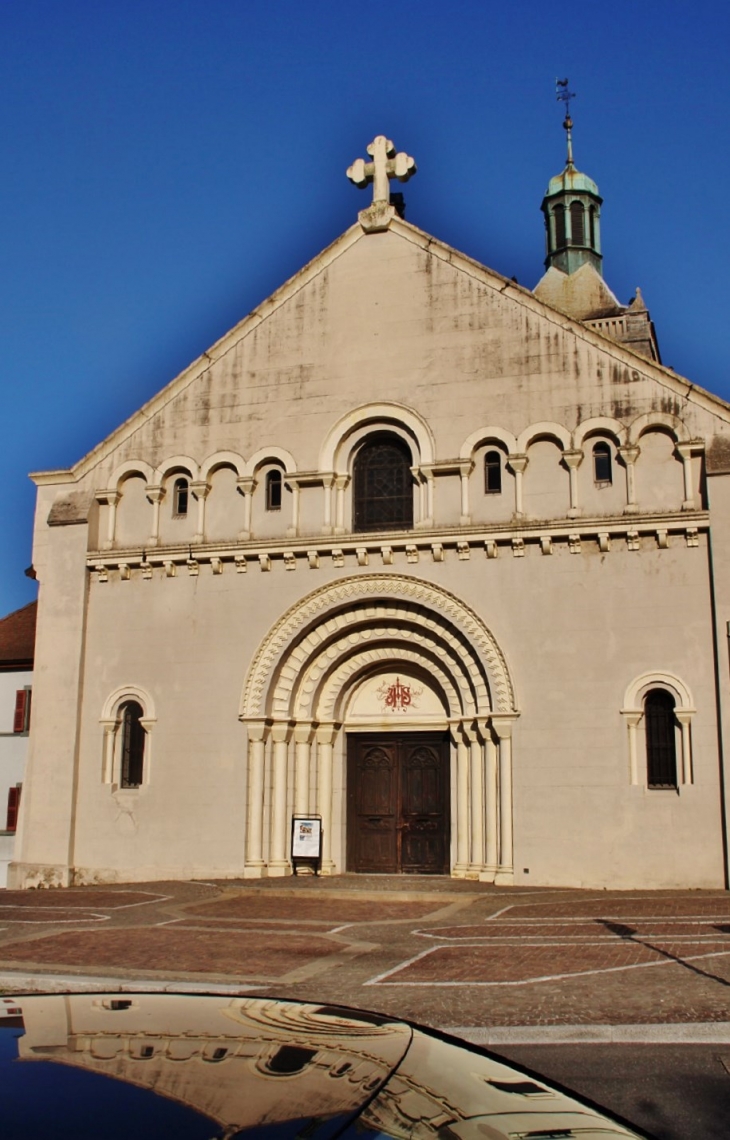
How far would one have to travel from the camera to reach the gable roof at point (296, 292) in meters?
22.6

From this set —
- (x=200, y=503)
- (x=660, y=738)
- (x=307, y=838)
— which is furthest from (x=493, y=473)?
(x=307, y=838)

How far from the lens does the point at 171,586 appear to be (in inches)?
960

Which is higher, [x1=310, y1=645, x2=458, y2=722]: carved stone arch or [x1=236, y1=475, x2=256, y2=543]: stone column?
[x1=236, y1=475, x2=256, y2=543]: stone column

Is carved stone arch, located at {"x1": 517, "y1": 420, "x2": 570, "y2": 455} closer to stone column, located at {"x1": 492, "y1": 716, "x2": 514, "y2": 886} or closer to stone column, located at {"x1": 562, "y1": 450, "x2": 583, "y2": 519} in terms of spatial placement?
stone column, located at {"x1": 562, "y1": 450, "x2": 583, "y2": 519}

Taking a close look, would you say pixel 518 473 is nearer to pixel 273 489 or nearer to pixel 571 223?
pixel 273 489

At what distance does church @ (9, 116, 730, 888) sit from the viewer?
2092 cm

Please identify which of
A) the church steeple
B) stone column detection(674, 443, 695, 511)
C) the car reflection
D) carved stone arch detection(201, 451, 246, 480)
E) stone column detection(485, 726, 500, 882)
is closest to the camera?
the car reflection

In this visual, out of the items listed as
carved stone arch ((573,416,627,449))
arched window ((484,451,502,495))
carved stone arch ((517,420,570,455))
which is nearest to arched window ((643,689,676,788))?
carved stone arch ((573,416,627,449))

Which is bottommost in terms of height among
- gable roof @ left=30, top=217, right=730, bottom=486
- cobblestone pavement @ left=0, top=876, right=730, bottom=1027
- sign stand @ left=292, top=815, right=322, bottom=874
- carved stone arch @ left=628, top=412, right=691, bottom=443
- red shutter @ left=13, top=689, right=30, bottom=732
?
cobblestone pavement @ left=0, top=876, right=730, bottom=1027

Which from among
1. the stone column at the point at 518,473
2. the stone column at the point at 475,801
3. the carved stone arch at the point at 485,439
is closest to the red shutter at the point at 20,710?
the stone column at the point at 475,801

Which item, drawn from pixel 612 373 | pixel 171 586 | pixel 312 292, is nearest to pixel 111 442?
pixel 171 586

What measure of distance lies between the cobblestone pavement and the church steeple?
3725cm

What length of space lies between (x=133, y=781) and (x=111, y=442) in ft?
24.9

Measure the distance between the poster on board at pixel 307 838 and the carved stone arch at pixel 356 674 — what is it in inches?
86.2
